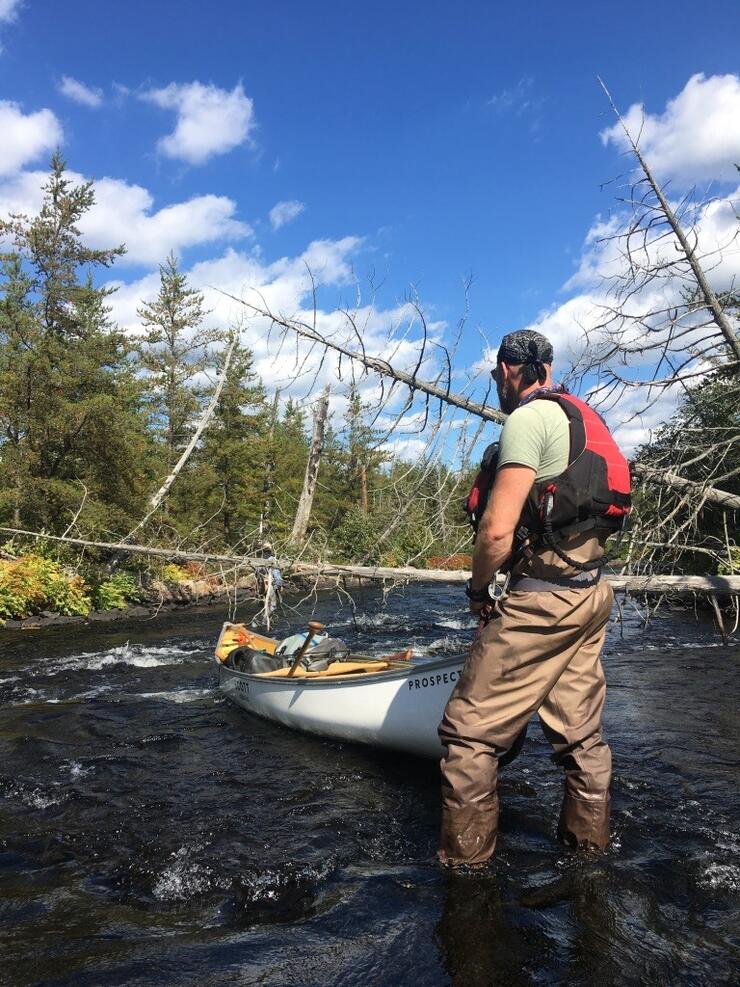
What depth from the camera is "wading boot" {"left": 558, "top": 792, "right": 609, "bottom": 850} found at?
375 cm

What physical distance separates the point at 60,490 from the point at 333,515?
18.6 meters

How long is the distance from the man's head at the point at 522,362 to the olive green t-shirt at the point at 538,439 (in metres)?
0.32

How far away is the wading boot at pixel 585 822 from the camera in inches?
148

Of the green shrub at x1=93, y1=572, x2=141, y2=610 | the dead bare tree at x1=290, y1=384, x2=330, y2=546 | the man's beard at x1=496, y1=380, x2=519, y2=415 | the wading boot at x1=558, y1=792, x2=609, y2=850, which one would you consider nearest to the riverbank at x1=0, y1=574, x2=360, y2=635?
the green shrub at x1=93, y1=572, x2=141, y2=610

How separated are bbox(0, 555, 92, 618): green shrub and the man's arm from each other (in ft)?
52.9

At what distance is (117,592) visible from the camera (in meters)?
19.1

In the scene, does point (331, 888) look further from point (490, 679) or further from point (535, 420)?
point (535, 420)

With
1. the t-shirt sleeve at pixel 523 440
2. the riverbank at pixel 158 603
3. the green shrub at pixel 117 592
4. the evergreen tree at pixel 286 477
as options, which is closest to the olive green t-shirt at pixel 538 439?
the t-shirt sleeve at pixel 523 440

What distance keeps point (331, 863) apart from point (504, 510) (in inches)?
98.1

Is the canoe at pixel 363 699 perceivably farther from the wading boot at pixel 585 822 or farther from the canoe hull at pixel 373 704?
the wading boot at pixel 585 822

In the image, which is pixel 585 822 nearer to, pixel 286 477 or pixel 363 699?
pixel 363 699

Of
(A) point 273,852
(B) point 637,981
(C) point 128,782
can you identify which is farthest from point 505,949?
(C) point 128,782

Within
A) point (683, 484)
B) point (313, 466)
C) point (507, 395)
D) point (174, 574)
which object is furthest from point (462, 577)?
point (174, 574)

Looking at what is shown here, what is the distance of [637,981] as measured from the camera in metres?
2.82
